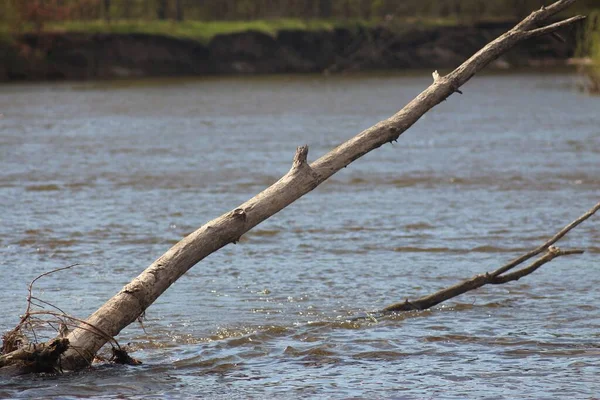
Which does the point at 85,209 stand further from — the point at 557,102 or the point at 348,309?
the point at 557,102

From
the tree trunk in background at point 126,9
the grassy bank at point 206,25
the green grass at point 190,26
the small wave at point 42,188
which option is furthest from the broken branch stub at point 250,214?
the tree trunk in background at point 126,9

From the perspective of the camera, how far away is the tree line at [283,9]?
3108 inches

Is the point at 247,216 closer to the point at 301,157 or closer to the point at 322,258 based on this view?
the point at 301,157

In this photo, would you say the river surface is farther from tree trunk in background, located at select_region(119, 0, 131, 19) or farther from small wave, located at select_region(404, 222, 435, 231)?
tree trunk in background, located at select_region(119, 0, 131, 19)

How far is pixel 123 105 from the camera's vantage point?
1596 inches

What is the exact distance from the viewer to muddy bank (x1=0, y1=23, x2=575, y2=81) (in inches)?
2618

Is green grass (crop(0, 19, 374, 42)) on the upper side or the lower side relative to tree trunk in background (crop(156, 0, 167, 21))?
lower

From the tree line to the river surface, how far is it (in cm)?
5146

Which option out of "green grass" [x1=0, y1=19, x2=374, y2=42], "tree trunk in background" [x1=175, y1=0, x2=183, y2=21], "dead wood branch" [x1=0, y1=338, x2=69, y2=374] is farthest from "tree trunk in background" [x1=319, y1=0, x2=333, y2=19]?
"dead wood branch" [x1=0, y1=338, x2=69, y2=374]

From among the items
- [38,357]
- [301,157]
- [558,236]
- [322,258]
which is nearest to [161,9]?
[322,258]

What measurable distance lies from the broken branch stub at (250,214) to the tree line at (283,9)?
67554 mm

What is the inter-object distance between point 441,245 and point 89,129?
62.0ft

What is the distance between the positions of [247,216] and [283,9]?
3142 inches

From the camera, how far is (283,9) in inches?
3401
